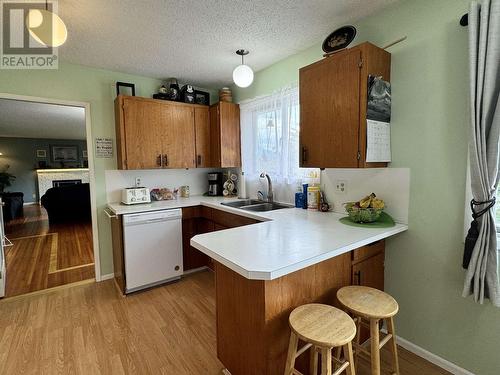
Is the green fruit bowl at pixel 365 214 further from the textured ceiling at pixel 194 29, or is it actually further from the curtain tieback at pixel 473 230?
the textured ceiling at pixel 194 29

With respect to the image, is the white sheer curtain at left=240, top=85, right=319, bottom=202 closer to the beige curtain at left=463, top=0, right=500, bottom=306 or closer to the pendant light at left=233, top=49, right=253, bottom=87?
the pendant light at left=233, top=49, right=253, bottom=87

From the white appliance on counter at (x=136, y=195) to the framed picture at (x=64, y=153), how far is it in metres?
8.48

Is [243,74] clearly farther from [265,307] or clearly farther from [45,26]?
[265,307]

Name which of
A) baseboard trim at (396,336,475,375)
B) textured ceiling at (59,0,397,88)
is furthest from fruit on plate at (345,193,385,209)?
textured ceiling at (59,0,397,88)

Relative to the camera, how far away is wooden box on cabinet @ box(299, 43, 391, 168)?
1.66 metres

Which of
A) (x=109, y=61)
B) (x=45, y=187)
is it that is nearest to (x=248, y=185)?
(x=109, y=61)

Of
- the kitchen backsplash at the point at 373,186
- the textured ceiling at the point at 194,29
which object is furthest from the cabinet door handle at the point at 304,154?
the textured ceiling at the point at 194,29

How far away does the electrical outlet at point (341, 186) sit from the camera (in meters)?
2.18

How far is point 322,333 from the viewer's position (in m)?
1.10

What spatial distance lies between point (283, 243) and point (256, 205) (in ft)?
4.89

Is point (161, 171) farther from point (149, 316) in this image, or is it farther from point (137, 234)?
point (149, 316)

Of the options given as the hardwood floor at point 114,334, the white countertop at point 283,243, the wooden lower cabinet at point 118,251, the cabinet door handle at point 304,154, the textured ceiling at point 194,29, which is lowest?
the hardwood floor at point 114,334

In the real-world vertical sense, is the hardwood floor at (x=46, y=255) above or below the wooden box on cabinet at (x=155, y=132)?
below

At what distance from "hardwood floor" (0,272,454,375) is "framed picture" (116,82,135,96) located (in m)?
2.19
